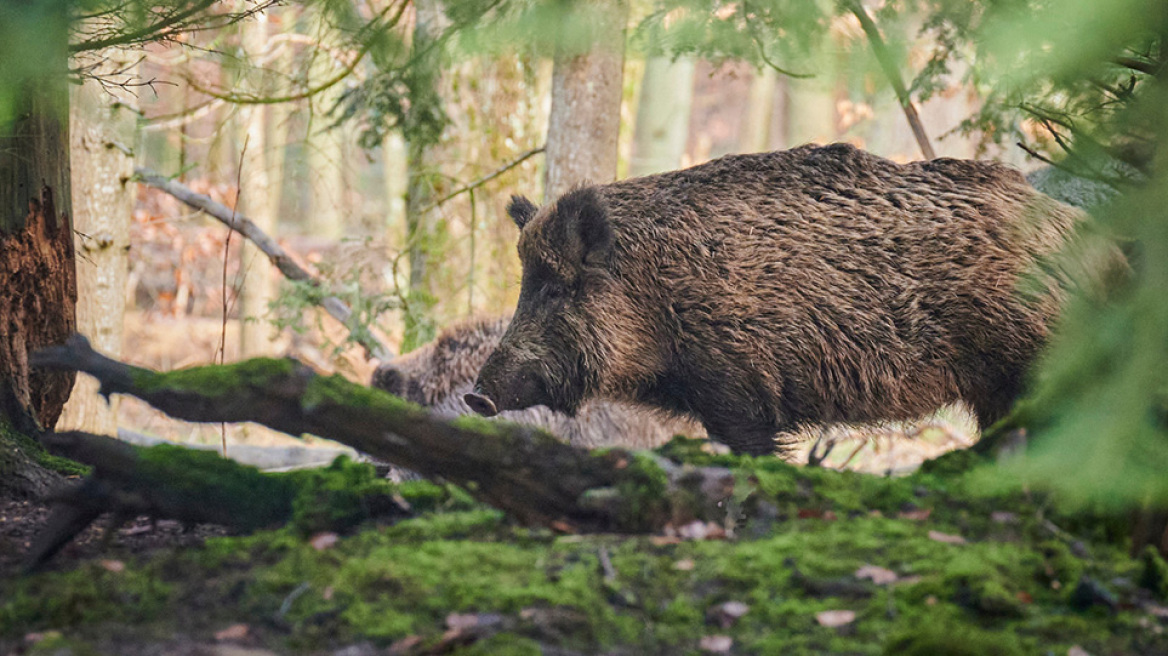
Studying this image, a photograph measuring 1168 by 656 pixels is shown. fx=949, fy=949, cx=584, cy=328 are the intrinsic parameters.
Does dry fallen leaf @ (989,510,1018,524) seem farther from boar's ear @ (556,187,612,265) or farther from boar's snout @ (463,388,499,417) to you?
boar's snout @ (463,388,499,417)

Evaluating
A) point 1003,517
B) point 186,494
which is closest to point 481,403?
point 186,494

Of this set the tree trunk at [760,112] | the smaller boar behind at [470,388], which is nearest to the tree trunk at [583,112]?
the smaller boar behind at [470,388]

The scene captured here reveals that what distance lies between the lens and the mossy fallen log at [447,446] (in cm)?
320

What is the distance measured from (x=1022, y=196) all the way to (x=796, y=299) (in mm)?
1359

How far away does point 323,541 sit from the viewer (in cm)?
326

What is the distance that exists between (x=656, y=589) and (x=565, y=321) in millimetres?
2528

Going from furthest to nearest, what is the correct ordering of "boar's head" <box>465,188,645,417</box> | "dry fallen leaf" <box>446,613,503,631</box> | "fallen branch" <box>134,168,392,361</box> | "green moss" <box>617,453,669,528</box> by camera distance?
1. "fallen branch" <box>134,168,392,361</box>
2. "boar's head" <box>465,188,645,417</box>
3. "green moss" <box>617,453,669,528</box>
4. "dry fallen leaf" <box>446,613,503,631</box>

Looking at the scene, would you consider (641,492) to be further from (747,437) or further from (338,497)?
(747,437)

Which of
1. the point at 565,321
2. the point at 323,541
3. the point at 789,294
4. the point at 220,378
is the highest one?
the point at 789,294

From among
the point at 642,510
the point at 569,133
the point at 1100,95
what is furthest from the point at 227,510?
the point at 569,133

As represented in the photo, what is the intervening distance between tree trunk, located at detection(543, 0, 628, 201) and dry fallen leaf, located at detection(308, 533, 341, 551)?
15.4 ft

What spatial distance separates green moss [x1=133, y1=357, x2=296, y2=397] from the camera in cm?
320

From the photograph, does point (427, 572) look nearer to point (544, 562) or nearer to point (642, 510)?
point (544, 562)

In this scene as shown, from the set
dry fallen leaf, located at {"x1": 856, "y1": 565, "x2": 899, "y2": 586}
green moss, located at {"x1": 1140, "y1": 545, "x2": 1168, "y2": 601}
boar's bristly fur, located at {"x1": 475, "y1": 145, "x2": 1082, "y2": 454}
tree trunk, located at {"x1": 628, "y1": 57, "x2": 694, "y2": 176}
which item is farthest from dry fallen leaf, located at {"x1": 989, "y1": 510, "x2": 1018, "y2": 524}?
tree trunk, located at {"x1": 628, "y1": 57, "x2": 694, "y2": 176}
